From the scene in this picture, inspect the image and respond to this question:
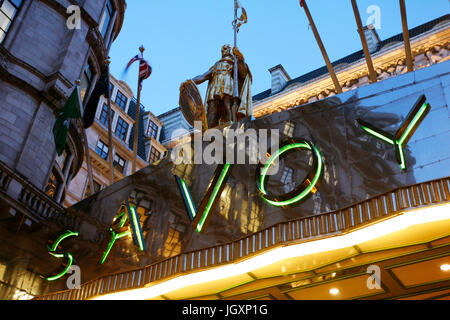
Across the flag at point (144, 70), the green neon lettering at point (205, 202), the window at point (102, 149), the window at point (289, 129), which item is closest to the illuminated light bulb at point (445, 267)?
the window at point (289, 129)

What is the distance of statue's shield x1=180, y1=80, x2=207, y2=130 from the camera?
16661mm

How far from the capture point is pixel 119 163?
39.9 metres

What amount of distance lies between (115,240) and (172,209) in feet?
6.70

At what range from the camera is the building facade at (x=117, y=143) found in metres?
35.5

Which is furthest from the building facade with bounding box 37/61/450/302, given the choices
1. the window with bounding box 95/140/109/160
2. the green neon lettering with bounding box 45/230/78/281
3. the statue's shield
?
the window with bounding box 95/140/109/160

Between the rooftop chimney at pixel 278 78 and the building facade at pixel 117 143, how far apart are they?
11.9 m

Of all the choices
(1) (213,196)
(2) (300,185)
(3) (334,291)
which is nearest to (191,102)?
(1) (213,196)

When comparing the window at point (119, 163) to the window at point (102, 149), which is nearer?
the window at point (102, 149)

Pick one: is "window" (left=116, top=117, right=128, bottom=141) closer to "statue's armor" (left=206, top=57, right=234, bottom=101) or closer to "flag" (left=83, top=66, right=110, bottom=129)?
"flag" (left=83, top=66, right=110, bottom=129)

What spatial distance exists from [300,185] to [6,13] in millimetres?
16864

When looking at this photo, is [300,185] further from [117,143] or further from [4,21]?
[117,143]

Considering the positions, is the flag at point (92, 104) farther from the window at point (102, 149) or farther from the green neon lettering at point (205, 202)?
the window at point (102, 149)

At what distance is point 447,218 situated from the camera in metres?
9.00
